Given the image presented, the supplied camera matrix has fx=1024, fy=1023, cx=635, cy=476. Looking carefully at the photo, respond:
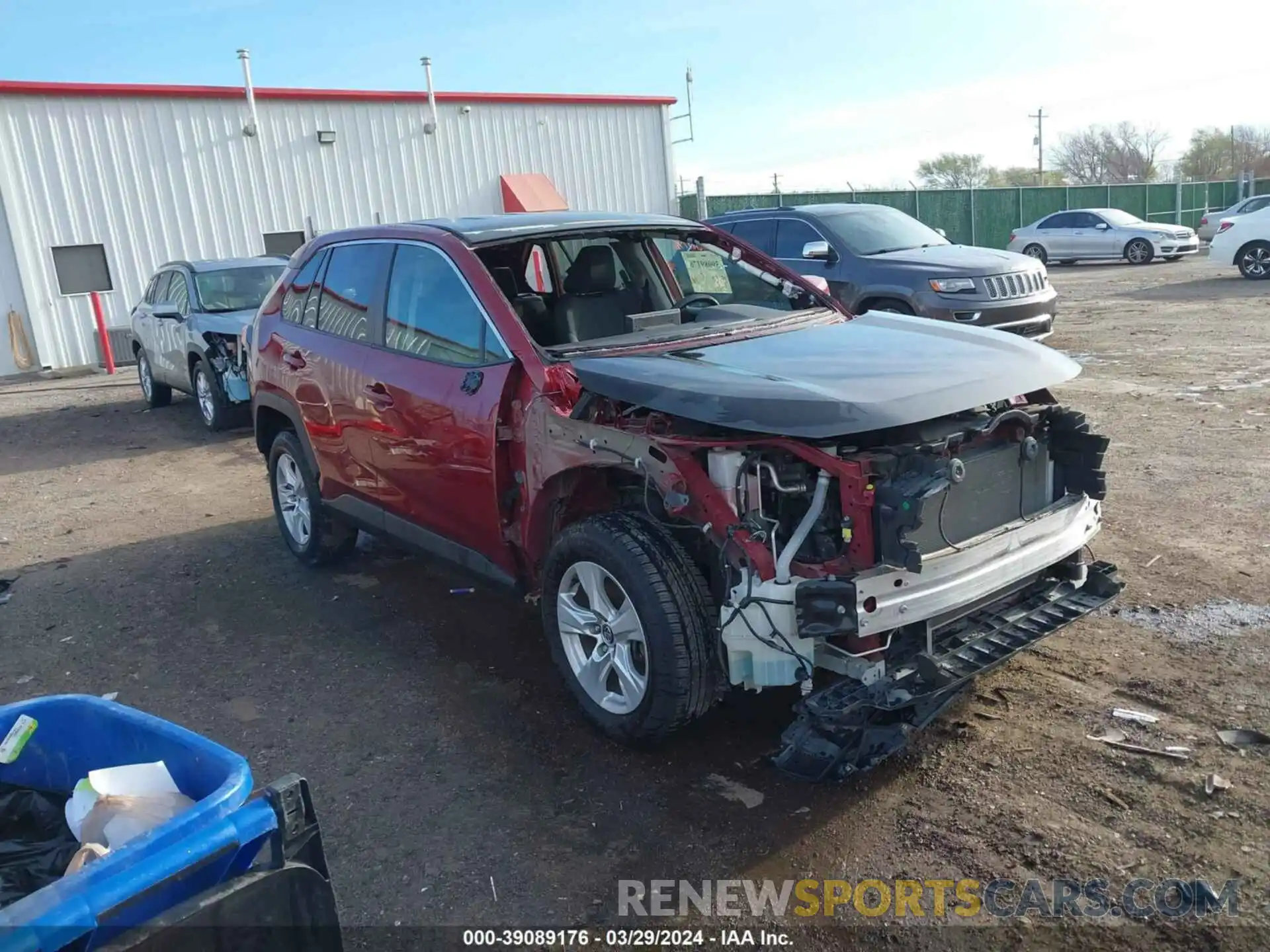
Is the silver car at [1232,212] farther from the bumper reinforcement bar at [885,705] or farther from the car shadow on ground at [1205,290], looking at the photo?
the bumper reinforcement bar at [885,705]

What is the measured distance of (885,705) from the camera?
10.4 feet

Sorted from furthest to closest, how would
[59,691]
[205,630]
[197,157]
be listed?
[197,157] < [205,630] < [59,691]

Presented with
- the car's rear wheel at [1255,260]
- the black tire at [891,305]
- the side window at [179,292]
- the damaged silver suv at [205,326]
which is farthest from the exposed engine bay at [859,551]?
the car's rear wheel at [1255,260]

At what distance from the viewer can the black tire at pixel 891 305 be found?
10.2m

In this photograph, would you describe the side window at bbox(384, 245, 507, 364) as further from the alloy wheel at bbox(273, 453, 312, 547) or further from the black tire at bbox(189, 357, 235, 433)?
the black tire at bbox(189, 357, 235, 433)

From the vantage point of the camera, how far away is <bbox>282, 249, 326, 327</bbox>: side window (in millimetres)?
5637

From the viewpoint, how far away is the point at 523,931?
2.90m

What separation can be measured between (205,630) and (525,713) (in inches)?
86.3

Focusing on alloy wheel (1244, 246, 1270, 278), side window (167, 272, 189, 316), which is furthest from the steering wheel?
alloy wheel (1244, 246, 1270, 278)

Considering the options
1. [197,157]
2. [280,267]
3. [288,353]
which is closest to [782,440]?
[288,353]

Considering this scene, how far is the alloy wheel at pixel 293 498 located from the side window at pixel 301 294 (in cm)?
83

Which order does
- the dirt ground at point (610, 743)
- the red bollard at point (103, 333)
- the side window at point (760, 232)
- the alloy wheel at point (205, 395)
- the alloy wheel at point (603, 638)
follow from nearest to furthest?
the dirt ground at point (610, 743), the alloy wheel at point (603, 638), the alloy wheel at point (205, 395), the side window at point (760, 232), the red bollard at point (103, 333)

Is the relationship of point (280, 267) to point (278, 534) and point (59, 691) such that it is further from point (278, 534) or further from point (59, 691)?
point (59, 691)

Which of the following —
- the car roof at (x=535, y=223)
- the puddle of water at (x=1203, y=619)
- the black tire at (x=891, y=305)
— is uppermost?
the car roof at (x=535, y=223)
